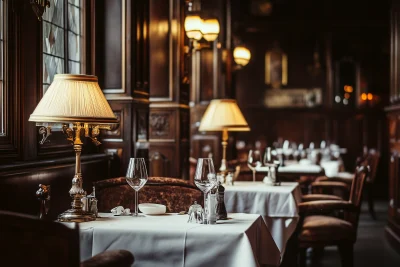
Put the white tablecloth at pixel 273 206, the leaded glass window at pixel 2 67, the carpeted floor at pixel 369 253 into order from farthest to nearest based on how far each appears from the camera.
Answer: the carpeted floor at pixel 369 253 → the white tablecloth at pixel 273 206 → the leaded glass window at pixel 2 67

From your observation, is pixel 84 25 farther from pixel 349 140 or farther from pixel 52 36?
pixel 349 140

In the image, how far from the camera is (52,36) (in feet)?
15.6

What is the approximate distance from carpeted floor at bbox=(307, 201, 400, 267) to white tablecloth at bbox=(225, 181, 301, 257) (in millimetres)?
1298

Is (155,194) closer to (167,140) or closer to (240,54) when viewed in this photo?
(167,140)

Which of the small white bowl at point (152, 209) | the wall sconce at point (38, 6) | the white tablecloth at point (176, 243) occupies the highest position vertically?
the wall sconce at point (38, 6)

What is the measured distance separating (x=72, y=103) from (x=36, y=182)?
2.99 feet

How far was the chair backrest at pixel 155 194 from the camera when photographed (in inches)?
149

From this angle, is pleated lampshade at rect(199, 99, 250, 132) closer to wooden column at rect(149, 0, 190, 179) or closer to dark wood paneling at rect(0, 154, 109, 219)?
dark wood paneling at rect(0, 154, 109, 219)

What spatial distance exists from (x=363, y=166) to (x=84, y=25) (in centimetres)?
261

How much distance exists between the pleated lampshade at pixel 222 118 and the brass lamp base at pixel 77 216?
2565mm

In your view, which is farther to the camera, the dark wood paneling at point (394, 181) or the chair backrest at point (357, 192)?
the dark wood paneling at point (394, 181)

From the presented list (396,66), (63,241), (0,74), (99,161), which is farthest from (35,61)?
(396,66)

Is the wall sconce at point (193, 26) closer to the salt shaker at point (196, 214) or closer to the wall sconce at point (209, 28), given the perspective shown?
the wall sconce at point (209, 28)

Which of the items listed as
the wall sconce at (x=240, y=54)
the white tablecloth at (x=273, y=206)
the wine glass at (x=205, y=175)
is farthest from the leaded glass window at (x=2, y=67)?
the wall sconce at (x=240, y=54)
